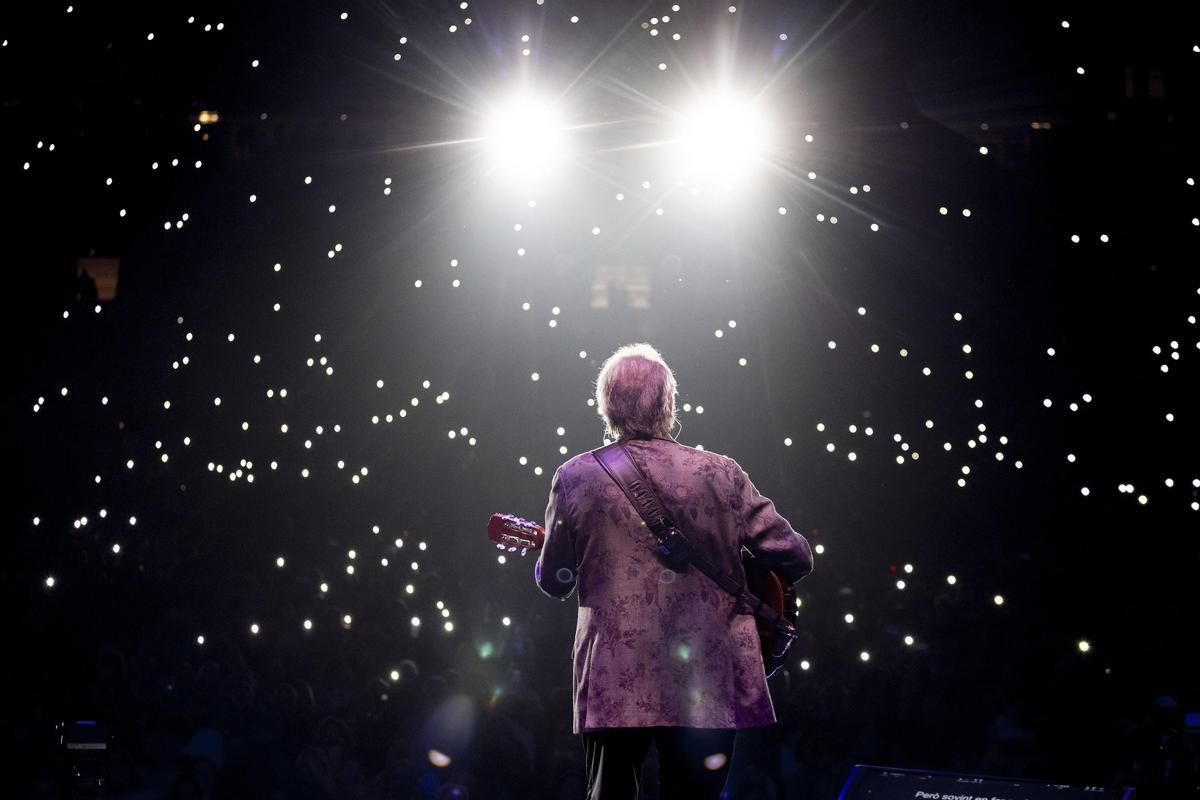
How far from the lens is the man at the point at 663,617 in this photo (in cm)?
182

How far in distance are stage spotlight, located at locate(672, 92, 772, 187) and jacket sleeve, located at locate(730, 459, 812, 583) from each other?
305 centimetres

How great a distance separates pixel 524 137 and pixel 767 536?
10.9 feet

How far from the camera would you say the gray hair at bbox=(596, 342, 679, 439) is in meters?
2.04

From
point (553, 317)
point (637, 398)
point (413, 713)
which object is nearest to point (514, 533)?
point (637, 398)

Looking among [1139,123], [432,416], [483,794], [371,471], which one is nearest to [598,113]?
[432,416]

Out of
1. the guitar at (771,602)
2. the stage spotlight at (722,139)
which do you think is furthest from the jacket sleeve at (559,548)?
the stage spotlight at (722,139)

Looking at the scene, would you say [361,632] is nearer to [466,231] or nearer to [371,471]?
[371,471]

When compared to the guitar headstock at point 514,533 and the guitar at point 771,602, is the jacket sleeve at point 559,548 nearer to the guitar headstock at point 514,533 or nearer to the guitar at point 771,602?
the guitar at point 771,602

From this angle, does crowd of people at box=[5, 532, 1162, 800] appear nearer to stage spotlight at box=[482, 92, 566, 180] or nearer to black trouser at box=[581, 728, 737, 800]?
black trouser at box=[581, 728, 737, 800]

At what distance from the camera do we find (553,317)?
468 cm

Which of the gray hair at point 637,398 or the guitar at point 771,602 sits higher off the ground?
the gray hair at point 637,398

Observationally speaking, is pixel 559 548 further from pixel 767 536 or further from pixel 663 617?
pixel 767 536

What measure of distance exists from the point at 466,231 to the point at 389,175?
0.46 meters

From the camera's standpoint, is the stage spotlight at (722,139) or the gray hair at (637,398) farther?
the stage spotlight at (722,139)
